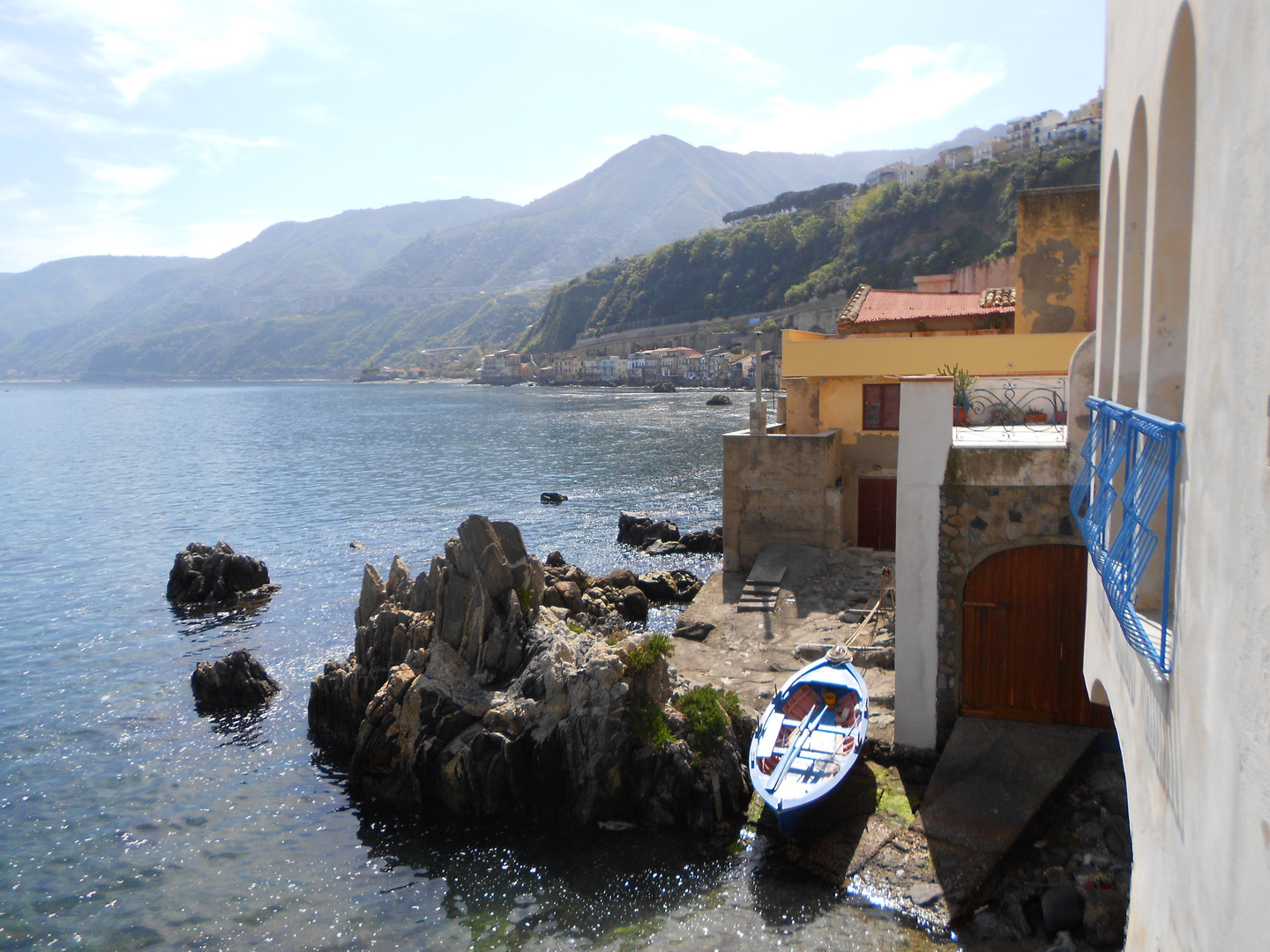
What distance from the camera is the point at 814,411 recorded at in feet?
76.4

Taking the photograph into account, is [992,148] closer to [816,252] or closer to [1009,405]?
[816,252]

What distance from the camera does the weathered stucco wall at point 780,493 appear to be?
2170cm

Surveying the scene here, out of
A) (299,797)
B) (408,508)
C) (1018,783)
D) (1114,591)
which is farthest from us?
(408,508)

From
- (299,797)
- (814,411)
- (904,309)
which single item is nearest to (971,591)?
(299,797)

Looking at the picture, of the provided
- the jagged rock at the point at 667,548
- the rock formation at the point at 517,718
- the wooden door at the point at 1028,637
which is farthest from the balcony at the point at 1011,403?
the jagged rock at the point at 667,548

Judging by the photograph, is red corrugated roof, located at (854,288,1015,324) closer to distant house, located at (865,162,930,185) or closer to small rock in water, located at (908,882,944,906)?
small rock in water, located at (908,882,944,906)

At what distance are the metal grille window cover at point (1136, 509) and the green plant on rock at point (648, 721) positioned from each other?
738 centimetres

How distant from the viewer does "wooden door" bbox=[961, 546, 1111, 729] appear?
428 inches

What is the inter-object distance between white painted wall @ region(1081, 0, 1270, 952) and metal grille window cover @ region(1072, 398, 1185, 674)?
0.13 m

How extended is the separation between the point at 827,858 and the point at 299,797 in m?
8.30

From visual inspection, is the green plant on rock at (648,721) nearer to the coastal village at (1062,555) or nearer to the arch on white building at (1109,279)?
the coastal village at (1062,555)

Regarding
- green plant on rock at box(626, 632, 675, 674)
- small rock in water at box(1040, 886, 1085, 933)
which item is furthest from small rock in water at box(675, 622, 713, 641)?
small rock in water at box(1040, 886, 1085, 933)

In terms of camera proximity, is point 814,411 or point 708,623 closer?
point 708,623

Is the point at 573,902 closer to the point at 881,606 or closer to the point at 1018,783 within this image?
the point at 1018,783
